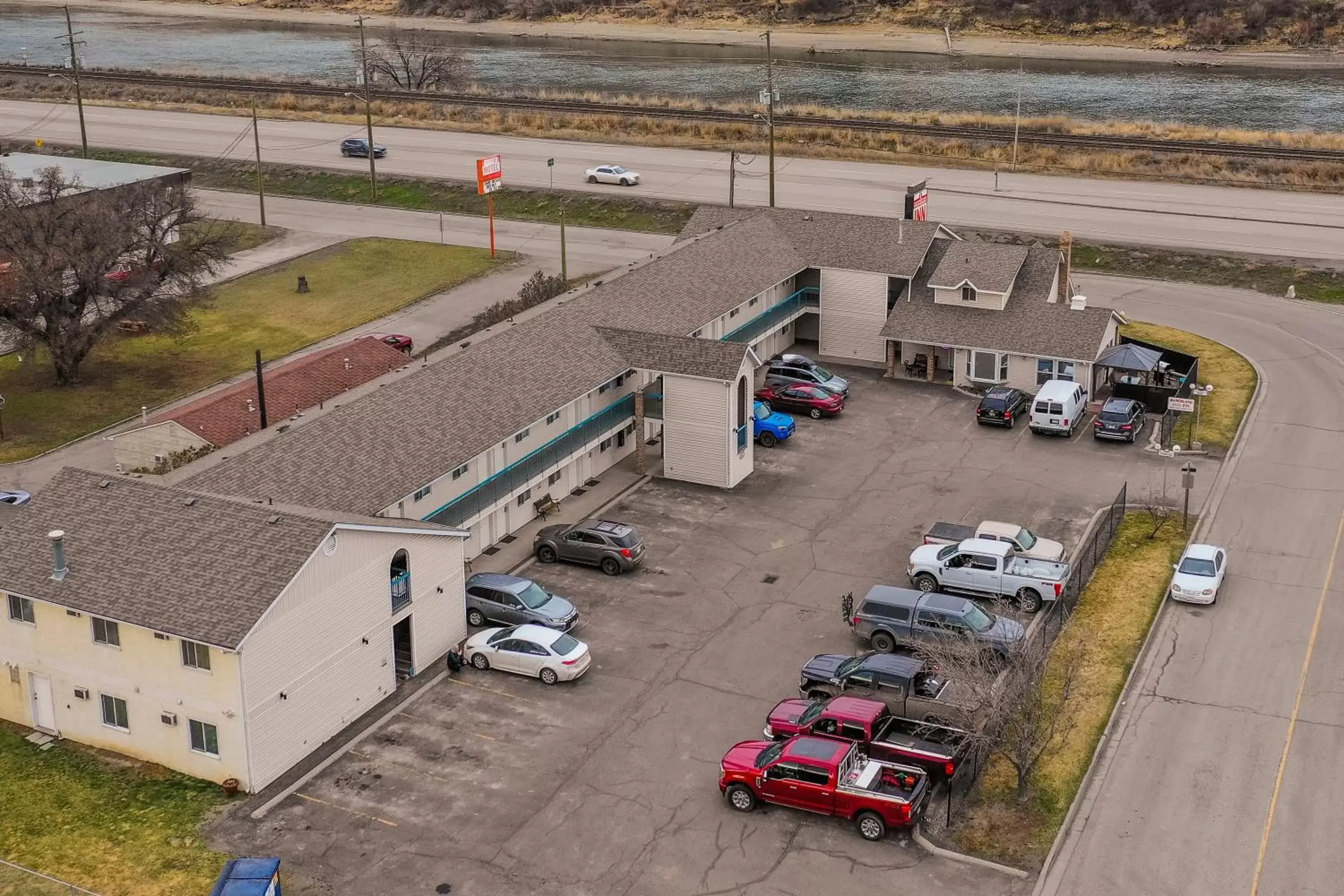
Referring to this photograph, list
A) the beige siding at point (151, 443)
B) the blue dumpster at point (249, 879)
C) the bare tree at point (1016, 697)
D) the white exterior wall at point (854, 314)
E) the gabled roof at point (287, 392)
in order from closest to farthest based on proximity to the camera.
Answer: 1. the blue dumpster at point (249, 879)
2. the bare tree at point (1016, 697)
3. the beige siding at point (151, 443)
4. the gabled roof at point (287, 392)
5. the white exterior wall at point (854, 314)

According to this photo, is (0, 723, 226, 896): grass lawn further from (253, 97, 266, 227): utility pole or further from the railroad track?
the railroad track

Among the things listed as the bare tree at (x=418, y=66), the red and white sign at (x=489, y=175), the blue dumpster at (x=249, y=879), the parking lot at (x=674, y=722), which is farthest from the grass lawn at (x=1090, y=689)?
the bare tree at (x=418, y=66)

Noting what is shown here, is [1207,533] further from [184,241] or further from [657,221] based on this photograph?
[184,241]

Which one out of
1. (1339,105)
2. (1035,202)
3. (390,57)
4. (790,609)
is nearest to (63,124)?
(390,57)

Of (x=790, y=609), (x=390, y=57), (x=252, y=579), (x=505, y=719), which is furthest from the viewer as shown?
(x=390, y=57)

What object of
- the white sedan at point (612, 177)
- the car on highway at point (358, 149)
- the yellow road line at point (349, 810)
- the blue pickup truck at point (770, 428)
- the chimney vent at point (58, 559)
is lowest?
the yellow road line at point (349, 810)

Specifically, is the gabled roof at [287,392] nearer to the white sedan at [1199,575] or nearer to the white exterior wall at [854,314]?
the white exterior wall at [854,314]
